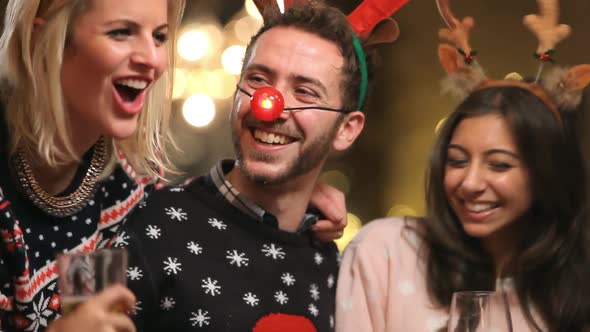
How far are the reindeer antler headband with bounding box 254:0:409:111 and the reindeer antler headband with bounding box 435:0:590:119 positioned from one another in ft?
0.44

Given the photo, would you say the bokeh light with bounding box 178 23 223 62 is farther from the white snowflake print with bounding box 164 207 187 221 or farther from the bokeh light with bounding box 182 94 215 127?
the white snowflake print with bounding box 164 207 187 221

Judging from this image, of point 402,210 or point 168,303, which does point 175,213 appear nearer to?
point 168,303

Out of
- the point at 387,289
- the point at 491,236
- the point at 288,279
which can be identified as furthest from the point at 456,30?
the point at 288,279

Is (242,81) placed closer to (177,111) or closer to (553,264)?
(553,264)

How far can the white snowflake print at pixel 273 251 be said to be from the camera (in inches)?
83.2

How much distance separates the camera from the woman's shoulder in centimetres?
230

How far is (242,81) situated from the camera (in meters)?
2.22

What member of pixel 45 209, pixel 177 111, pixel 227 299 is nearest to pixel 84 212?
pixel 45 209

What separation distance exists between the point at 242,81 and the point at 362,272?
0.53 m

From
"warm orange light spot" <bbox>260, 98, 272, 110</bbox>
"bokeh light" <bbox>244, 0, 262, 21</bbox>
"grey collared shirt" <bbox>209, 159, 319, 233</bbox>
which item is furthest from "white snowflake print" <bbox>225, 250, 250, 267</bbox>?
"bokeh light" <bbox>244, 0, 262, 21</bbox>

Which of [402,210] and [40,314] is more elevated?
[402,210]

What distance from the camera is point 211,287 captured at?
1.99 meters

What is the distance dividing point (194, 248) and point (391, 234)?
1.75ft

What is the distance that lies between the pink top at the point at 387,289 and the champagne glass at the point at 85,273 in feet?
3.11
